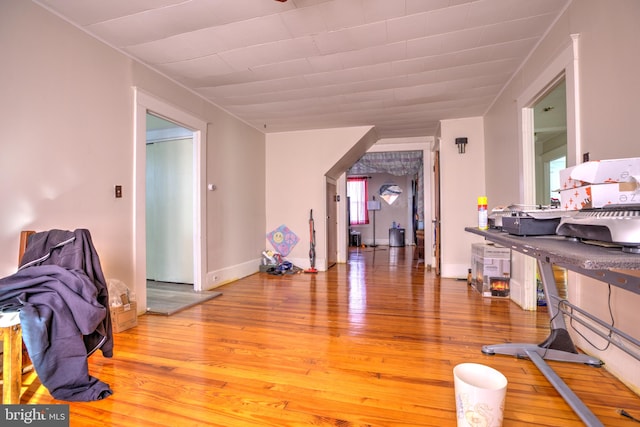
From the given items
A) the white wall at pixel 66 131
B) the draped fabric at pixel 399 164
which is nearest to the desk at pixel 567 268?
the white wall at pixel 66 131

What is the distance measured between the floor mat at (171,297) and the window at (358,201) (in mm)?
7241

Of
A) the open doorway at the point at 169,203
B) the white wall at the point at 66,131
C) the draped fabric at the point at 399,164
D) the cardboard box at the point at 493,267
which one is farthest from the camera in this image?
the draped fabric at the point at 399,164

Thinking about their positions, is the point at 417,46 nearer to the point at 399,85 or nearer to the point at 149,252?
the point at 399,85

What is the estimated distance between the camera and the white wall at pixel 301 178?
5.27 metres

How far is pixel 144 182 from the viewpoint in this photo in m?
3.00

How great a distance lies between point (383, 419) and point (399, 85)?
3.31 m

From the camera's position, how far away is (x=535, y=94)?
2736 mm

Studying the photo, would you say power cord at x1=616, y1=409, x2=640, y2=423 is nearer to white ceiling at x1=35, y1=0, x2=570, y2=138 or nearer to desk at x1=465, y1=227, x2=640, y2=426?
desk at x1=465, y1=227, x2=640, y2=426

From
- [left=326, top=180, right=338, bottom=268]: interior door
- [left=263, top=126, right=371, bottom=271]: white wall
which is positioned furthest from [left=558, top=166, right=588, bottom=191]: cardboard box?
[left=326, top=180, right=338, bottom=268]: interior door

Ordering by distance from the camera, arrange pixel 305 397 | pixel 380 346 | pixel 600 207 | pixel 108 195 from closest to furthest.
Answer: pixel 600 207 < pixel 305 397 < pixel 380 346 < pixel 108 195

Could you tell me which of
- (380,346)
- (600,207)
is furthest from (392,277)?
(600,207)

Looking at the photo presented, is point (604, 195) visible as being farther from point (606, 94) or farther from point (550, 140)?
point (550, 140)

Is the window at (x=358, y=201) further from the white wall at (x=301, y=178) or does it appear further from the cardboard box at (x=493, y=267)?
the cardboard box at (x=493, y=267)

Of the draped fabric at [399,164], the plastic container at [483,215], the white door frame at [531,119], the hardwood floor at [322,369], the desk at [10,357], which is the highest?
the draped fabric at [399,164]
